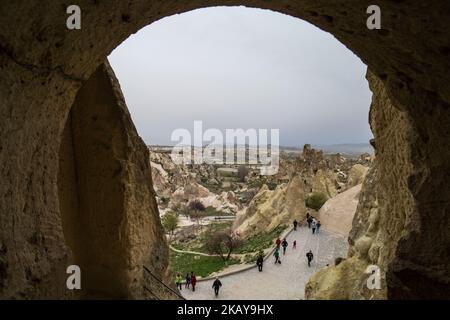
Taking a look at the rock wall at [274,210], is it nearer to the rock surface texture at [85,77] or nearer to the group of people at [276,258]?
the group of people at [276,258]

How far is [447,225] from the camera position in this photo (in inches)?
123

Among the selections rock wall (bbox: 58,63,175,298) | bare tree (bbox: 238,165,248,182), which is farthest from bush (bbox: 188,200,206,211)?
rock wall (bbox: 58,63,175,298)

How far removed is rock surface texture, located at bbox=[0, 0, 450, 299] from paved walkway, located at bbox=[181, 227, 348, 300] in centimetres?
846

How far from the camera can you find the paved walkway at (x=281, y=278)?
1173cm

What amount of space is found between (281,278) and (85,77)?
11.3 metres

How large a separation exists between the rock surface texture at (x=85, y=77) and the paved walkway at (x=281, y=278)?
27.7 feet

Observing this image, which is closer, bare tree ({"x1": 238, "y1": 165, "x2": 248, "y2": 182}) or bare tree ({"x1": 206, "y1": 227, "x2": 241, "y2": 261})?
bare tree ({"x1": 206, "y1": 227, "x2": 241, "y2": 261})

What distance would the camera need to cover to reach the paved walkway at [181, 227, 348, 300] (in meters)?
11.7

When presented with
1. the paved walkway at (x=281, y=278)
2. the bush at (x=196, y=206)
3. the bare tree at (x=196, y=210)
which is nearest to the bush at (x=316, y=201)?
the paved walkway at (x=281, y=278)

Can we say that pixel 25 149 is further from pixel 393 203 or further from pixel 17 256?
pixel 393 203

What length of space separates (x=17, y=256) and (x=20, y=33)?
1.39 m

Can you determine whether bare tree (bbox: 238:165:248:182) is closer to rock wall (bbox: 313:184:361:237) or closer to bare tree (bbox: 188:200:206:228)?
bare tree (bbox: 188:200:206:228)

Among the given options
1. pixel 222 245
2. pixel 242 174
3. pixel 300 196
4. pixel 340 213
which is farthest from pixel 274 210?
pixel 242 174

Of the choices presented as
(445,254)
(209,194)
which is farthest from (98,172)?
(209,194)
